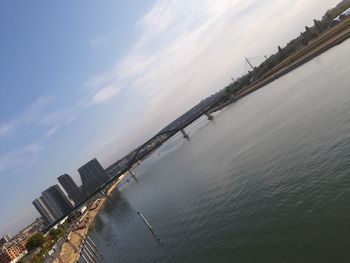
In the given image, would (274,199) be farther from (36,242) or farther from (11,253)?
(11,253)

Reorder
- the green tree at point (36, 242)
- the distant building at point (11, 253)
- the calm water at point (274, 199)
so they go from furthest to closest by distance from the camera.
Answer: the distant building at point (11, 253), the green tree at point (36, 242), the calm water at point (274, 199)

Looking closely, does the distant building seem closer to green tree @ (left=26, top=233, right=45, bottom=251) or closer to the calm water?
green tree @ (left=26, top=233, right=45, bottom=251)

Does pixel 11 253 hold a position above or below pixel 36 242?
above

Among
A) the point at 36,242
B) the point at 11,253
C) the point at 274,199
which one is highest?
the point at 11,253

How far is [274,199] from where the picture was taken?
32.5 metres

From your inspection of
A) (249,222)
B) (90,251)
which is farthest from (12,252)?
(249,222)

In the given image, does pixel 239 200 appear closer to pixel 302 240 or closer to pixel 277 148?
pixel 277 148

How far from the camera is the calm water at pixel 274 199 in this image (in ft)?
78.7

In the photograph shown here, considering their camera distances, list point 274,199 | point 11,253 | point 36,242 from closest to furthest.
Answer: point 274,199, point 36,242, point 11,253

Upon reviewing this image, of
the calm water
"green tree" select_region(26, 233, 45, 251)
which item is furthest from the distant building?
the calm water

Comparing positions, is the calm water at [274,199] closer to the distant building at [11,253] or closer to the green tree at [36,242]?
the green tree at [36,242]

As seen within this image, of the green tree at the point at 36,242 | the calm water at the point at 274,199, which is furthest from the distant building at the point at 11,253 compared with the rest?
the calm water at the point at 274,199

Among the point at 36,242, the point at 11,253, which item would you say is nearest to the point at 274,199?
the point at 36,242

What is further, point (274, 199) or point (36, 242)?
point (36, 242)
